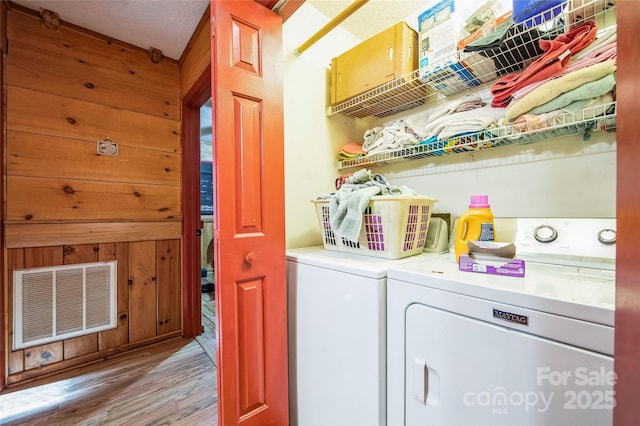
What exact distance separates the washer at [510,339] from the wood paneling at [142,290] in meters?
2.14

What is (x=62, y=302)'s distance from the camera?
1860 mm

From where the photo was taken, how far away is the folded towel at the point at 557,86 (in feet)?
2.82

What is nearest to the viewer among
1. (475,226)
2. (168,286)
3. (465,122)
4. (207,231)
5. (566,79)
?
(566,79)

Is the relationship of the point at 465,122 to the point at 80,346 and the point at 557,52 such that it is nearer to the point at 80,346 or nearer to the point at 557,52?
the point at 557,52

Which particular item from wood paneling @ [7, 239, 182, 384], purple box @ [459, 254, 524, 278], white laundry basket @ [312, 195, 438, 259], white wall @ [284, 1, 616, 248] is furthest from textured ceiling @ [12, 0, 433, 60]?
wood paneling @ [7, 239, 182, 384]

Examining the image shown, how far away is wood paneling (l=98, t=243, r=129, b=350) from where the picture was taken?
79.7 inches

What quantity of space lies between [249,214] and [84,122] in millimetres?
1805

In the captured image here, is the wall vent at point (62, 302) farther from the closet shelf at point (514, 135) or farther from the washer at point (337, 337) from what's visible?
the closet shelf at point (514, 135)

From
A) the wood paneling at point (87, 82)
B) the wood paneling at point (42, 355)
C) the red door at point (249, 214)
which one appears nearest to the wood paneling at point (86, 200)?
the wood paneling at point (87, 82)

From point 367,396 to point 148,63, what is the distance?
284 cm

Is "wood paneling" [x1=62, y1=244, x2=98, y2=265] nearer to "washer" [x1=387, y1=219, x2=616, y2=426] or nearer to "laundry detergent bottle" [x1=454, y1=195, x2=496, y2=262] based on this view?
"washer" [x1=387, y1=219, x2=616, y2=426]

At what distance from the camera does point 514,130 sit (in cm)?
107

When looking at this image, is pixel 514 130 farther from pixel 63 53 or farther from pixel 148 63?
pixel 63 53

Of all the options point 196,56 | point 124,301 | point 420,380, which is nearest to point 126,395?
point 124,301
